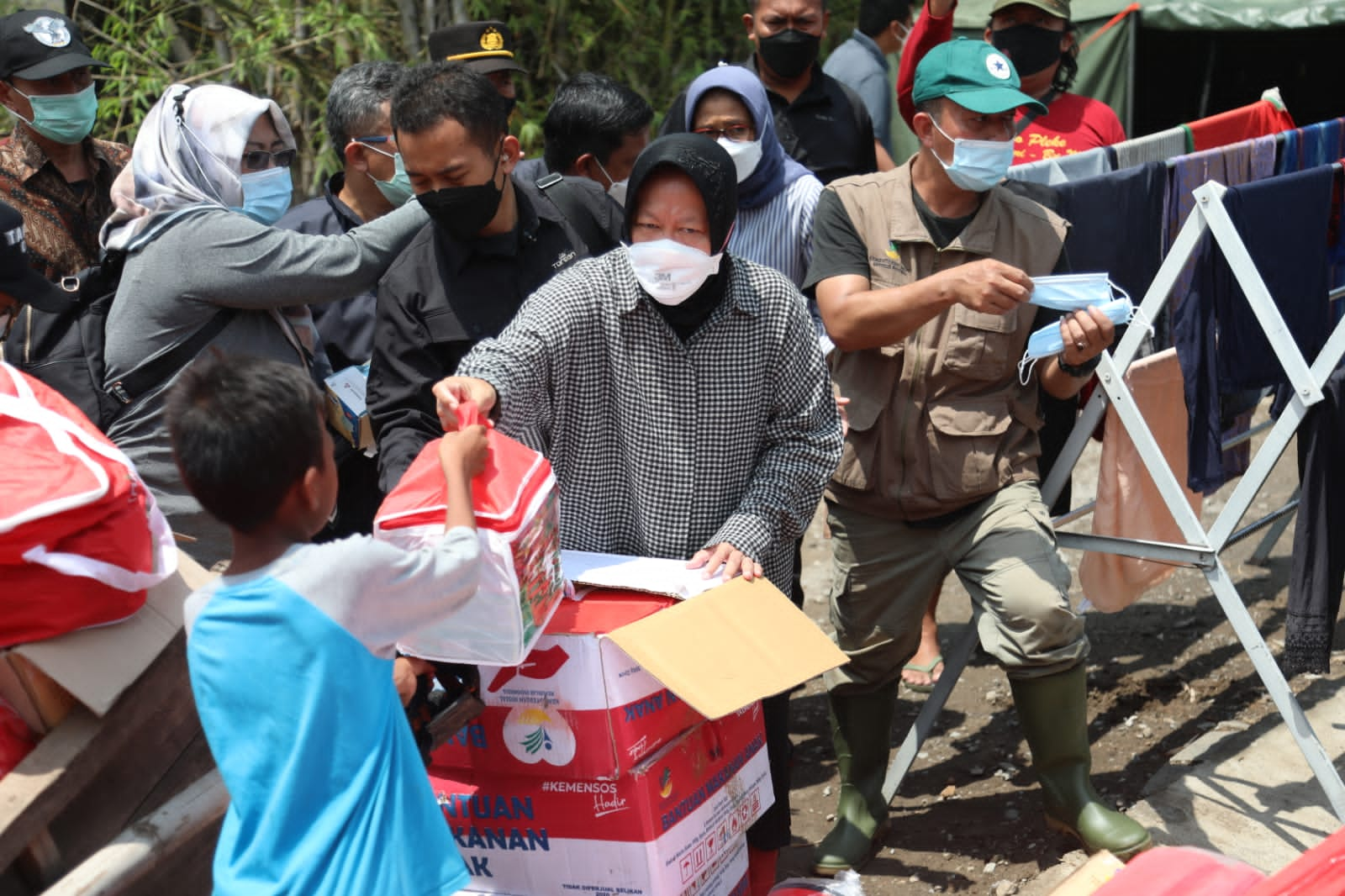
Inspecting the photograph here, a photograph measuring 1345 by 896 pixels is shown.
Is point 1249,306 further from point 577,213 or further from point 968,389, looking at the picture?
point 577,213

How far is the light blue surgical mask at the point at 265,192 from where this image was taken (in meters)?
3.53

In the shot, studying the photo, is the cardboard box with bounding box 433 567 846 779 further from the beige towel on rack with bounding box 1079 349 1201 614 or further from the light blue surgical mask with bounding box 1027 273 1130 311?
the beige towel on rack with bounding box 1079 349 1201 614

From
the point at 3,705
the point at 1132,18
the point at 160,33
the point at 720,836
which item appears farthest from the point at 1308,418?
the point at 160,33

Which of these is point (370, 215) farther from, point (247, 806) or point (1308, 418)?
point (1308, 418)

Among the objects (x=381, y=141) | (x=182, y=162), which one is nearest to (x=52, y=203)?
(x=381, y=141)

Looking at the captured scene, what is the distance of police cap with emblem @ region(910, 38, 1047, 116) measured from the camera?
3.39m

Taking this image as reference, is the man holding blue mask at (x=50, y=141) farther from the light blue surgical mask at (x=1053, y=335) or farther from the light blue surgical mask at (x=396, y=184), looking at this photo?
the light blue surgical mask at (x=1053, y=335)

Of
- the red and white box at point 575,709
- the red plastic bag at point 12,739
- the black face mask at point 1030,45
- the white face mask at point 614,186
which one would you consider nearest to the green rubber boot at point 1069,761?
the red and white box at point 575,709

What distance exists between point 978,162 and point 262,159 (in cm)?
183

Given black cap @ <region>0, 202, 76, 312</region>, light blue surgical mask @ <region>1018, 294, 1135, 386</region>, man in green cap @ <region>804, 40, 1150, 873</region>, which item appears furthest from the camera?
man in green cap @ <region>804, 40, 1150, 873</region>

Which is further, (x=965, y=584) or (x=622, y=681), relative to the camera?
(x=965, y=584)

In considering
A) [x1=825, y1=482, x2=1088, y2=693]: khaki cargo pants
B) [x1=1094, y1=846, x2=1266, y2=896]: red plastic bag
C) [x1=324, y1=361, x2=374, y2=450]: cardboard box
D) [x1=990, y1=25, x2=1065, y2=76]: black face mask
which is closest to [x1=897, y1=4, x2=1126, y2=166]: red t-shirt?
[x1=990, y1=25, x2=1065, y2=76]: black face mask

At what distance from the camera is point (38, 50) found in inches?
171

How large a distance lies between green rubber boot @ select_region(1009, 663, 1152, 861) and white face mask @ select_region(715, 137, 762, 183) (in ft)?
5.36
